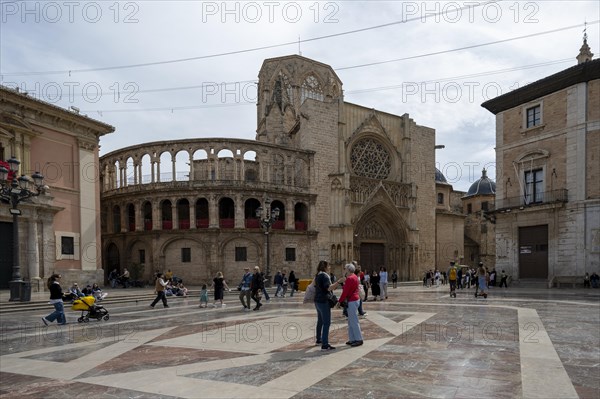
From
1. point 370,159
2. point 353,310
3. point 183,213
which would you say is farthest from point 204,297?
point 370,159

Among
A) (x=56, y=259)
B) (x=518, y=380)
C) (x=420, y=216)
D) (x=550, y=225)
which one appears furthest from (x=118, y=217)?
(x=518, y=380)

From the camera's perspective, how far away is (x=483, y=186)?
5325 cm

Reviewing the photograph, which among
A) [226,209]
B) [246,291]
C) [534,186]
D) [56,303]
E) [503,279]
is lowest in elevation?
[503,279]

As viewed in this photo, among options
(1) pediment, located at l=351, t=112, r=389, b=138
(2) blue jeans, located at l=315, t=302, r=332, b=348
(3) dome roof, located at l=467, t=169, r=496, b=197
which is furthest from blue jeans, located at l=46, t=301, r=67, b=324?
(3) dome roof, located at l=467, t=169, r=496, b=197

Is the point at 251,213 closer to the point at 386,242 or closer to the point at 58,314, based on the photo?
the point at 386,242

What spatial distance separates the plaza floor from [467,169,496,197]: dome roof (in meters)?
43.8

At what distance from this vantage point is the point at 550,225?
1021 inches

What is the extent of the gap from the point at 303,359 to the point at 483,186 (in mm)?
52100

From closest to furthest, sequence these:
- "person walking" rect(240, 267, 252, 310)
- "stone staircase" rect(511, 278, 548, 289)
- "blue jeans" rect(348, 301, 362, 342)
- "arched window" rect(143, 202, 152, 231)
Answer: "blue jeans" rect(348, 301, 362, 342) → "person walking" rect(240, 267, 252, 310) → "stone staircase" rect(511, 278, 548, 289) → "arched window" rect(143, 202, 152, 231)

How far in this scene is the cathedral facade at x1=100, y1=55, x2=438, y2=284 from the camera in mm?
31234

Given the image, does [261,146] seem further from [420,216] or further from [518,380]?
[518,380]

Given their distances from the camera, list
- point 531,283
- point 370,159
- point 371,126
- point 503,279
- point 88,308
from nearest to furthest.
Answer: point 88,308 → point 531,283 → point 503,279 → point 371,126 → point 370,159

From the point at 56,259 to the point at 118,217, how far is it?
40.1ft

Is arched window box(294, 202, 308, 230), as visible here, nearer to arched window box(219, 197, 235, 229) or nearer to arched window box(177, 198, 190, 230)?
arched window box(219, 197, 235, 229)
